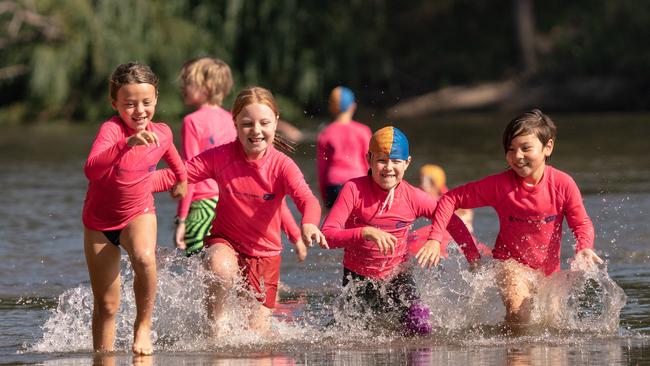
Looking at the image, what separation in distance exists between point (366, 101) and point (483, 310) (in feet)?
88.9

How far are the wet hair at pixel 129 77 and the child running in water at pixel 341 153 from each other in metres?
4.70

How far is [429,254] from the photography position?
7.60 m

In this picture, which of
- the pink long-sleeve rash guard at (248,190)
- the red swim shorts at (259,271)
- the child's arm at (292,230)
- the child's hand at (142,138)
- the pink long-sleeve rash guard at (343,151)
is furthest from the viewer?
the pink long-sleeve rash guard at (343,151)

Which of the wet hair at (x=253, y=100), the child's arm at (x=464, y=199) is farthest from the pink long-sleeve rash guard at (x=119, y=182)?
the child's arm at (x=464, y=199)

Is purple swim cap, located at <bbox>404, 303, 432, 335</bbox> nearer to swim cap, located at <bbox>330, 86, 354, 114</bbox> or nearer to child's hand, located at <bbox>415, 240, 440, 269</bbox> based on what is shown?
child's hand, located at <bbox>415, 240, 440, 269</bbox>

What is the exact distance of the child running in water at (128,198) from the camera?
721 centimetres

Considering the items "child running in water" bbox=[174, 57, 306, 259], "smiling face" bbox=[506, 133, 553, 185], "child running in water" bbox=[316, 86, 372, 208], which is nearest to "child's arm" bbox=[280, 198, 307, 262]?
"child running in water" bbox=[174, 57, 306, 259]

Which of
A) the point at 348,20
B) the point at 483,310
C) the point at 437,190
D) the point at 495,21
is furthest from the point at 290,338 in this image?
the point at 495,21

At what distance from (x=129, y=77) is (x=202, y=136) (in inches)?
91.3

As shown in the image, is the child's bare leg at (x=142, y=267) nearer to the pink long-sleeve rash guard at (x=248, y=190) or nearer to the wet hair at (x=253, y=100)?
the pink long-sleeve rash guard at (x=248, y=190)

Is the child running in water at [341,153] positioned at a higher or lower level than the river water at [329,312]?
higher

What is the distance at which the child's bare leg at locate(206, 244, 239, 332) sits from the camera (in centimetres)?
768

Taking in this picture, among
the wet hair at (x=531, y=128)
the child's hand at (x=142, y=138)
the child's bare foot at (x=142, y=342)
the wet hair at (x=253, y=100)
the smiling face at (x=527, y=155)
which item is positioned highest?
the wet hair at (x=253, y=100)

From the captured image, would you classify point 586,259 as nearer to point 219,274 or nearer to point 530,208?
point 530,208
